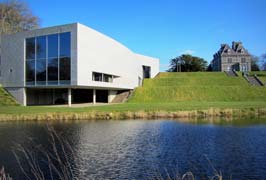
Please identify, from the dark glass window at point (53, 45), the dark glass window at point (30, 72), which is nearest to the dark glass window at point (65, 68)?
the dark glass window at point (53, 45)

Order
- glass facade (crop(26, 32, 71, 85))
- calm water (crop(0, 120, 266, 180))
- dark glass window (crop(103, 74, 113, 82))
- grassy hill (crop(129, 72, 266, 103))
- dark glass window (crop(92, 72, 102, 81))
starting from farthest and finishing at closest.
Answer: grassy hill (crop(129, 72, 266, 103)), dark glass window (crop(103, 74, 113, 82)), dark glass window (crop(92, 72, 102, 81)), glass facade (crop(26, 32, 71, 85)), calm water (crop(0, 120, 266, 180))

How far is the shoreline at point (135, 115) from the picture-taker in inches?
969

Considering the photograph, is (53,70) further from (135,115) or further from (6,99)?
(135,115)

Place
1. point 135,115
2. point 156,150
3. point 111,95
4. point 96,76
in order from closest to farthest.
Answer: point 156,150 < point 135,115 < point 96,76 < point 111,95

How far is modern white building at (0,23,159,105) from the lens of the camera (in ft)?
110

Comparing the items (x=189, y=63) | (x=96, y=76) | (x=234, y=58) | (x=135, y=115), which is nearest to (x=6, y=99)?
(x=96, y=76)

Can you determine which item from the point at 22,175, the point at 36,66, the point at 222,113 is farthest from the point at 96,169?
the point at 36,66

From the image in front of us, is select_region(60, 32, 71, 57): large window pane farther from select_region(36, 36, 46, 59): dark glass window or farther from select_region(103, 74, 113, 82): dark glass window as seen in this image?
select_region(103, 74, 113, 82): dark glass window

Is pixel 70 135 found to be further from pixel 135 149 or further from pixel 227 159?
pixel 227 159

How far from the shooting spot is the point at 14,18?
50000 mm

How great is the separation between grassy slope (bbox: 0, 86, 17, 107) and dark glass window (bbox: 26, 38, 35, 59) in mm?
5359

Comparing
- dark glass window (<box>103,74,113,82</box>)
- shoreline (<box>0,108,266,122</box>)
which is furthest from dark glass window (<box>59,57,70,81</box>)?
shoreline (<box>0,108,266,122</box>)

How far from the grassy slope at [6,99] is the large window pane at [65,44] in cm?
844

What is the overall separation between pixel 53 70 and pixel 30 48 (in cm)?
449
